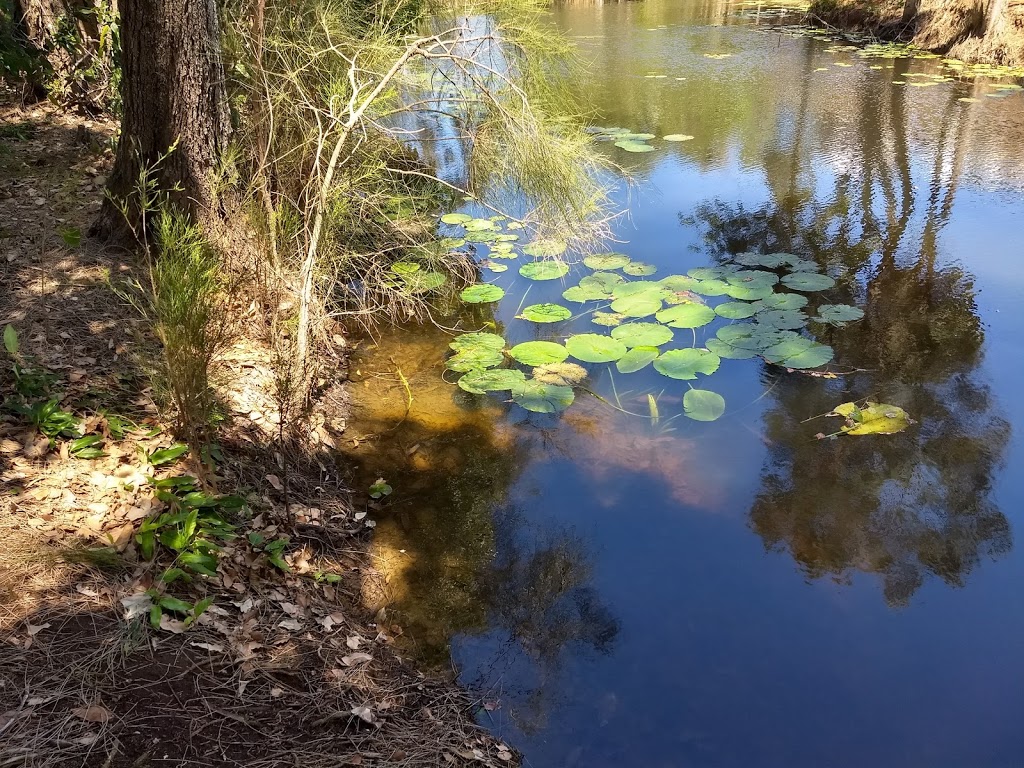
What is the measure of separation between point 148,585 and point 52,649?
296mm

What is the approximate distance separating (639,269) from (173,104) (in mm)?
2841

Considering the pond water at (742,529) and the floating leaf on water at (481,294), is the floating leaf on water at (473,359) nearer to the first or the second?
the pond water at (742,529)

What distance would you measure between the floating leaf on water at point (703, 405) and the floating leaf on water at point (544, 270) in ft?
4.56

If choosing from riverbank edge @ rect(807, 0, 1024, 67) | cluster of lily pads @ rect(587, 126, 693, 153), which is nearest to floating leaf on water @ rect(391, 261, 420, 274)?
cluster of lily pads @ rect(587, 126, 693, 153)

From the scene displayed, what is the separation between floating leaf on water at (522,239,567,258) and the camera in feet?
14.8

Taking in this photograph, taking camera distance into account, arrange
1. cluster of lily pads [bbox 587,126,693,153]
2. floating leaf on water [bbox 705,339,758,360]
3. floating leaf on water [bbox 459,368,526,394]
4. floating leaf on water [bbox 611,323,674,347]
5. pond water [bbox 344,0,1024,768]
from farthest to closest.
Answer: cluster of lily pads [bbox 587,126,693,153], floating leaf on water [bbox 611,323,674,347], floating leaf on water [bbox 705,339,758,360], floating leaf on water [bbox 459,368,526,394], pond water [bbox 344,0,1024,768]

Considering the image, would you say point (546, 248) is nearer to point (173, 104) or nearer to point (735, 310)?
point (735, 310)

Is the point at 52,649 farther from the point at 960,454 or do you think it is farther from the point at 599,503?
the point at 960,454

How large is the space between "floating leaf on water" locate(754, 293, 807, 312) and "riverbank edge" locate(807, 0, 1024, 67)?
6.98 metres

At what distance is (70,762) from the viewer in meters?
1.44

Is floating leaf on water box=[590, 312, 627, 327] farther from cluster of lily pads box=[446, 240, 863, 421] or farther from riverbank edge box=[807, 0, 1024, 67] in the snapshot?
riverbank edge box=[807, 0, 1024, 67]

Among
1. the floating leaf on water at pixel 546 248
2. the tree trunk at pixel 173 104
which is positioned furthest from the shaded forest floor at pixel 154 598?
the floating leaf on water at pixel 546 248

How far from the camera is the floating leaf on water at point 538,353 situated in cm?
387

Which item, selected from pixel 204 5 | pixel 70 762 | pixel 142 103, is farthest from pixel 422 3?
pixel 70 762
